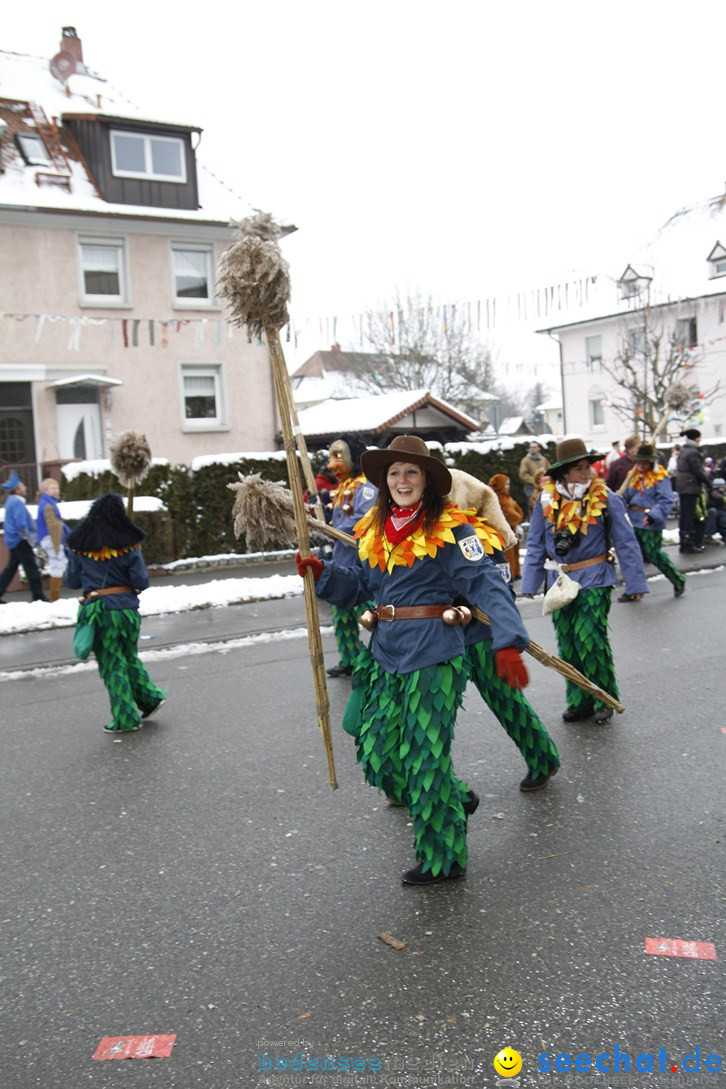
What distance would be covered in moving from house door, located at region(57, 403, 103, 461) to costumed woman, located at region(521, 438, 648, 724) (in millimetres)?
20046

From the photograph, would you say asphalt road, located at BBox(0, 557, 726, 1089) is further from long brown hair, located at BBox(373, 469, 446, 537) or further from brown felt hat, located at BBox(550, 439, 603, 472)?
brown felt hat, located at BBox(550, 439, 603, 472)

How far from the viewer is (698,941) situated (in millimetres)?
3553

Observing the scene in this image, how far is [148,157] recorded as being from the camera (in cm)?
2619

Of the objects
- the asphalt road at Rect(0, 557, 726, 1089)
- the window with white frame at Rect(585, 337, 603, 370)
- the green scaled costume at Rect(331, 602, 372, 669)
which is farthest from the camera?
the window with white frame at Rect(585, 337, 603, 370)

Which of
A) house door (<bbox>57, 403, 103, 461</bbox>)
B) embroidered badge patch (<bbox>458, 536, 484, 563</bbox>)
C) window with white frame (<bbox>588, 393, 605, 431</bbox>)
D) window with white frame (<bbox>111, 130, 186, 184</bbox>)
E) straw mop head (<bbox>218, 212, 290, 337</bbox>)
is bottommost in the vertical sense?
embroidered badge patch (<bbox>458, 536, 484, 563</bbox>)

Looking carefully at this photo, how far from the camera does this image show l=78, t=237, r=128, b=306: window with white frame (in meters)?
25.2

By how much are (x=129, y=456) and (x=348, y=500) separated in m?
1.71

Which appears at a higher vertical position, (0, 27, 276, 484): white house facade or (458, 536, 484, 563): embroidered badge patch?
(0, 27, 276, 484): white house facade

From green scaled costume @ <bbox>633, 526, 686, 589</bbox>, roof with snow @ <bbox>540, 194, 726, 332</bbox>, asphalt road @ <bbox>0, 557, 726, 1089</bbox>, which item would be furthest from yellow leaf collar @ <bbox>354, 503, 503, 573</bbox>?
roof with snow @ <bbox>540, 194, 726, 332</bbox>

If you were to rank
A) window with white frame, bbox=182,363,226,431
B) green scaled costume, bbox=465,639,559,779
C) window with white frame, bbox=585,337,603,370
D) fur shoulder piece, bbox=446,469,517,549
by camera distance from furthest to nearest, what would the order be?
window with white frame, bbox=585,337,603,370
window with white frame, bbox=182,363,226,431
fur shoulder piece, bbox=446,469,517,549
green scaled costume, bbox=465,639,559,779

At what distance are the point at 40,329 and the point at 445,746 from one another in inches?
894

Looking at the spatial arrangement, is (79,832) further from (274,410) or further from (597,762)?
(274,410)

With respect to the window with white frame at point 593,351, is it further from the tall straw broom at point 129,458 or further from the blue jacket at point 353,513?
the tall straw broom at point 129,458

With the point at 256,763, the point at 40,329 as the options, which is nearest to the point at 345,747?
the point at 256,763
